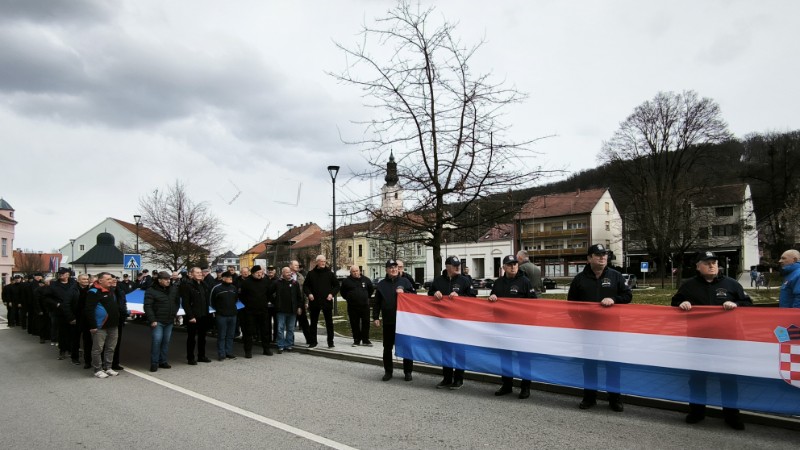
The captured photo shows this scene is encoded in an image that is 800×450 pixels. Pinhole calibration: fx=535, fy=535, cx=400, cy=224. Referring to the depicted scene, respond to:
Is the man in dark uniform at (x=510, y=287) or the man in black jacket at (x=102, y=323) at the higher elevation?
the man in dark uniform at (x=510, y=287)

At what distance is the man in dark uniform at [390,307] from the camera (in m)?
8.77

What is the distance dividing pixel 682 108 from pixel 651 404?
168ft

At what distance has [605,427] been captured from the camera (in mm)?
5891

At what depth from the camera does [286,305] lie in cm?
1210

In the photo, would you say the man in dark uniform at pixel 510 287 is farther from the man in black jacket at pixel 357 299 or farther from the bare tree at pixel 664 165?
the bare tree at pixel 664 165

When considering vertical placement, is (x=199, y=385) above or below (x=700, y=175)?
below

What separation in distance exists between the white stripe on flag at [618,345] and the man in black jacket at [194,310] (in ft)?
15.9

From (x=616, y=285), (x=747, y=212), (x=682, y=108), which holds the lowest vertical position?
(x=616, y=285)

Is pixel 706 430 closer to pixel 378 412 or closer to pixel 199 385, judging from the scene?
pixel 378 412

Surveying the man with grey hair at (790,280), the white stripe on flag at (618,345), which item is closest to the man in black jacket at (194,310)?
the white stripe on flag at (618,345)

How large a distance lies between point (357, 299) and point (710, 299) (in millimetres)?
7550

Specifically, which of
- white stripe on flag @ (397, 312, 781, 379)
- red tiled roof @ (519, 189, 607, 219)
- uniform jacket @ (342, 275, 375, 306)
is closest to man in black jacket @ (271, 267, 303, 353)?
uniform jacket @ (342, 275, 375, 306)

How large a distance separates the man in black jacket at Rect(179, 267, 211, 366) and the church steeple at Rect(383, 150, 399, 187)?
174 inches

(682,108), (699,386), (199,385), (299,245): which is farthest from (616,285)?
(299,245)
